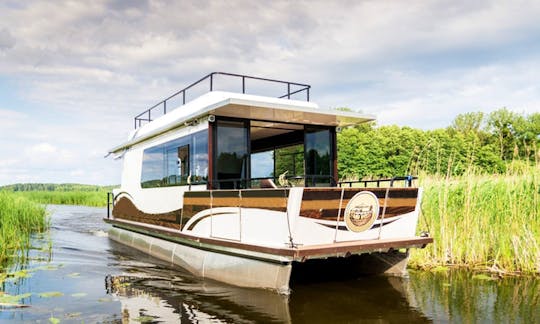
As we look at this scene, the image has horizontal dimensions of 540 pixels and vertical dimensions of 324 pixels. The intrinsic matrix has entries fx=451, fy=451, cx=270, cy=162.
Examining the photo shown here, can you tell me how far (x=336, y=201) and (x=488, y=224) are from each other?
3842 millimetres

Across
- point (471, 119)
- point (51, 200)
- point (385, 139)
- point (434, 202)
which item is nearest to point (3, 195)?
point (434, 202)

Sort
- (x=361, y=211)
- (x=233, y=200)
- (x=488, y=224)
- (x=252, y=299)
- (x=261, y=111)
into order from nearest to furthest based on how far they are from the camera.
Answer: (x=252, y=299), (x=361, y=211), (x=233, y=200), (x=261, y=111), (x=488, y=224)

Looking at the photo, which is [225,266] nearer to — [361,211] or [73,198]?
[361,211]

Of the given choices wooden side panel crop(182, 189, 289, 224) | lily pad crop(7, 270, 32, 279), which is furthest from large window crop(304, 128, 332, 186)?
lily pad crop(7, 270, 32, 279)

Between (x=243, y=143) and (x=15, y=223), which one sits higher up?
(x=243, y=143)

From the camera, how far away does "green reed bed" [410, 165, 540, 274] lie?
7.69 metres

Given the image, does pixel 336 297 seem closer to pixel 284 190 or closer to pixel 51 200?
pixel 284 190

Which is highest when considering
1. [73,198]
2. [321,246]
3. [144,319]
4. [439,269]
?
[321,246]

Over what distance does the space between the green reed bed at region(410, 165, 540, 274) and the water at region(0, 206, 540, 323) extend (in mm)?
554

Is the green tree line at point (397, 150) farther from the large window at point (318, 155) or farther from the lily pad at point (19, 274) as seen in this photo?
the lily pad at point (19, 274)

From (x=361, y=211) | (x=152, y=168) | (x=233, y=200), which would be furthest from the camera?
(x=152, y=168)

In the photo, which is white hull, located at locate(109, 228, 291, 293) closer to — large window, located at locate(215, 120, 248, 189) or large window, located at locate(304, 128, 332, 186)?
large window, located at locate(215, 120, 248, 189)

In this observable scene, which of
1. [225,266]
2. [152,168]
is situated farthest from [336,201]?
[152,168]

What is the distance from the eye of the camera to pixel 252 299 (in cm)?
610
